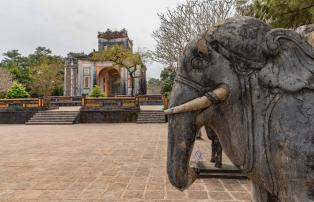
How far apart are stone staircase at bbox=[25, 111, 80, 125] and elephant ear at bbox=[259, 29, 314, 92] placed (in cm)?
1636

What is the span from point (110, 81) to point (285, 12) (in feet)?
101

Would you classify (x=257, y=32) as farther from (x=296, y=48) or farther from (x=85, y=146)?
(x=85, y=146)

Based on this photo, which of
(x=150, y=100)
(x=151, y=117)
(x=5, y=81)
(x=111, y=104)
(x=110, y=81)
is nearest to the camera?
(x=151, y=117)

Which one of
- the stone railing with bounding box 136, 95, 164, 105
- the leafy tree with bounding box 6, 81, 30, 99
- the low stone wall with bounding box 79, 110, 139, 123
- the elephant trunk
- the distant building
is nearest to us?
the elephant trunk

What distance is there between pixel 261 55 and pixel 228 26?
17cm

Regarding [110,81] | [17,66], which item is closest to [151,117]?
[110,81]

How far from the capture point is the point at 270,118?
3.00ft

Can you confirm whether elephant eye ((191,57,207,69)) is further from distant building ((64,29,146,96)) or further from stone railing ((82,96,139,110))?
distant building ((64,29,146,96))

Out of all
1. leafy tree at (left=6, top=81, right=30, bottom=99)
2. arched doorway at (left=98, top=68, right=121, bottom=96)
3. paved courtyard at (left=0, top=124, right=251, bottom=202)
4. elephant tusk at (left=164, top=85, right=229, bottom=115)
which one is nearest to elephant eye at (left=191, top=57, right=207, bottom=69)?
elephant tusk at (left=164, top=85, right=229, bottom=115)

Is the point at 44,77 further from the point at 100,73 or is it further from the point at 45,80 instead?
the point at 100,73

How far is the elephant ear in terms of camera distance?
2.97 feet

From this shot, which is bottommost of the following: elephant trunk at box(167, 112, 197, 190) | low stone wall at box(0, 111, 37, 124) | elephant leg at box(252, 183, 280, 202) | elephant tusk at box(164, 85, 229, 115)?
low stone wall at box(0, 111, 37, 124)

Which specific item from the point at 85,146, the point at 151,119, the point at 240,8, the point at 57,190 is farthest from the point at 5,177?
the point at 151,119

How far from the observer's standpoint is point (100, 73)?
33.4 m
